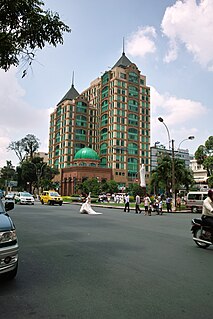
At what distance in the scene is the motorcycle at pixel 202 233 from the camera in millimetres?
8148

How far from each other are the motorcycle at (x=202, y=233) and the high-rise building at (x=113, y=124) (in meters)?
74.1

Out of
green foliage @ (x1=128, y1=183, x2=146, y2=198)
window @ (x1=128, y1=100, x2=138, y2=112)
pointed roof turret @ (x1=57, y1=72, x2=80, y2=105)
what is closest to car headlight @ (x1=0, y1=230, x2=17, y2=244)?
green foliage @ (x1=128, y1=183, x2=146, y2=198)

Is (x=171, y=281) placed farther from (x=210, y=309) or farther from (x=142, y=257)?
(x=142, y=257)

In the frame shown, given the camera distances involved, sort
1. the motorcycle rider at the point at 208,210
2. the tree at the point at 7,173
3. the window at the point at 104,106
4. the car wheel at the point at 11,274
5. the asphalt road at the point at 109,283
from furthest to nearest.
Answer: the tree at the point at 7,173
the window at the point at 104,106
the motorcycle rider at the point at 208,210
the car wheel at the point at 11,274
the asphalt road at the point at 109,283

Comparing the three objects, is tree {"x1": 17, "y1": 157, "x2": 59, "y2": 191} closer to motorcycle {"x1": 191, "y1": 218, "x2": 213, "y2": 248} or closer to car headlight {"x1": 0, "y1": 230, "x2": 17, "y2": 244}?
motorcycle {"x1": 191, "y1": 218, "x2": 213, "y2": 248}

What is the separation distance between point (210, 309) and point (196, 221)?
5.26 metres

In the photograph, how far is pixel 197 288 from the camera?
4.54m

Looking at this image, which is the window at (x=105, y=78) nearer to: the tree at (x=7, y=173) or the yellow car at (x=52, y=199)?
the tree at (x=7, y=173)

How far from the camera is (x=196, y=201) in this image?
29234mm

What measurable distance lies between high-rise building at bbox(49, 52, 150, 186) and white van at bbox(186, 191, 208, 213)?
53057 millimetres

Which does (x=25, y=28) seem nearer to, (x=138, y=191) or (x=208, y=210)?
(x=208, y=210)

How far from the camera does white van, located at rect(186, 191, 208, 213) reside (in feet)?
94.3

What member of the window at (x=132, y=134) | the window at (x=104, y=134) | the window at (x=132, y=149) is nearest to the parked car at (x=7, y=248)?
the window at (x=132, y=149)

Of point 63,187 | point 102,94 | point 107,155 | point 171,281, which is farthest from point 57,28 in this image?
point 102,94
